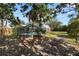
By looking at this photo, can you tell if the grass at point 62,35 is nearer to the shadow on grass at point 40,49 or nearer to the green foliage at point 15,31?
the shadow on grass at point 40,49

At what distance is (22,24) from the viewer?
539cm

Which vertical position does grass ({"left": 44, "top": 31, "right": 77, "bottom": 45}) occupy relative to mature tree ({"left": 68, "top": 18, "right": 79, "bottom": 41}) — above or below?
below

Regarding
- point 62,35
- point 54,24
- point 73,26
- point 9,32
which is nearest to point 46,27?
point 54,24

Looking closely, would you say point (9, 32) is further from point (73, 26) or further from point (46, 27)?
point (73, 26)

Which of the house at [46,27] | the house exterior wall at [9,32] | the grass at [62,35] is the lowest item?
the grass at [62,35]

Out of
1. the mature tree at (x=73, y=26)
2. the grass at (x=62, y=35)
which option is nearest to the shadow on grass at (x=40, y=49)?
the grass at (x=62, y=35)

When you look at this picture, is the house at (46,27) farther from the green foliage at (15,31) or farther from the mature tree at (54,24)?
the green foliage at (15,31)

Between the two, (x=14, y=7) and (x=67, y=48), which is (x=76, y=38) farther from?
(x=14, y=7)

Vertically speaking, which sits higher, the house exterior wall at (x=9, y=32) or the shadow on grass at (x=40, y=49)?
the house exterior wall at (x=9, y=32)

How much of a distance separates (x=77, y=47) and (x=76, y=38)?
11 cm

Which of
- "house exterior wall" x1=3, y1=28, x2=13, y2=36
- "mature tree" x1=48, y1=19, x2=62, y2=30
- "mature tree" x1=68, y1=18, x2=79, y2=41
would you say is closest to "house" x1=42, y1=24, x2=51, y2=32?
"mature tree" x1=48, y1=19, x2=62, y2=30

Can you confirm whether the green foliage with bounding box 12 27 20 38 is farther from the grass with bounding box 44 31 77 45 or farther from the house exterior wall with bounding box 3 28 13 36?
the grass with bounding box 44 31 77 45

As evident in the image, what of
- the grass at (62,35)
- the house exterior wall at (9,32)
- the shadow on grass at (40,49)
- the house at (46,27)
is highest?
the house at (46,27)

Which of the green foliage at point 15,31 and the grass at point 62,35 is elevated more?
the green foliage at point 15,31
